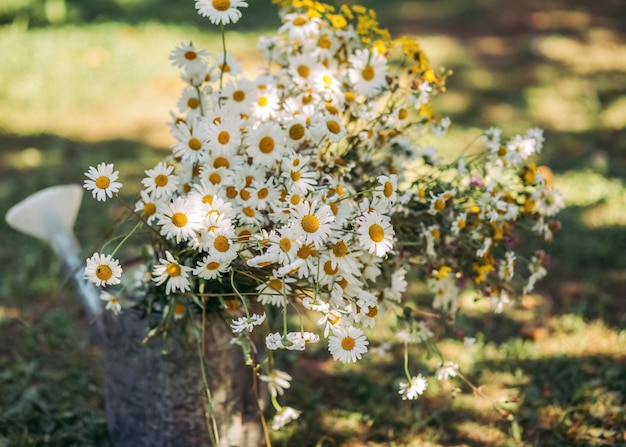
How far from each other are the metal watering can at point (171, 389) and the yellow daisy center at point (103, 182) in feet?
1.25

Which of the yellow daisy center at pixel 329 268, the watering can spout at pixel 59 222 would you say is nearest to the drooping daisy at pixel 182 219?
the yellow daisy center at pixel 329 268

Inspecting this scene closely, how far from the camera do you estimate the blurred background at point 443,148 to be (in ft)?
6.93

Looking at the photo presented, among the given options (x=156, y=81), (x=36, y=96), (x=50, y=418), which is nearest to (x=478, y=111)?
(x=156, y=81)

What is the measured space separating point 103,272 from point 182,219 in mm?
173

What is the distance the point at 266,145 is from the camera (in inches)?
58.3

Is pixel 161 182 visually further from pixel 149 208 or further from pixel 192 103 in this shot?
pixel 192 103

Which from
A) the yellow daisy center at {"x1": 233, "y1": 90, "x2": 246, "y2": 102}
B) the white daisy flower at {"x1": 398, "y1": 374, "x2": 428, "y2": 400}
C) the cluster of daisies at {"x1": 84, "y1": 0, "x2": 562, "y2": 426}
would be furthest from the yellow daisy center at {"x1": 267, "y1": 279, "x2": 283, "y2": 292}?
the yellow daisy center at {"x1": 233, "y1": 90, "x2": 246, "y2": 102}

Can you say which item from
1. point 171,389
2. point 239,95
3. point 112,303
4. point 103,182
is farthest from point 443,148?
point 103,182

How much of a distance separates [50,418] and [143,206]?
887 millimetres

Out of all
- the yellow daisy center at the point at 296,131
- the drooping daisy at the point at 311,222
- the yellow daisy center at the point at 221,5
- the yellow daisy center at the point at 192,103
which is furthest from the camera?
the yellow daisy center at the point at 192,103

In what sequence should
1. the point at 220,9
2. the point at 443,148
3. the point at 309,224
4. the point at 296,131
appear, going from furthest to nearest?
1. the point at 443,148
2. the point at 296,131
3. the point at 220,9
4. the point at 309,224

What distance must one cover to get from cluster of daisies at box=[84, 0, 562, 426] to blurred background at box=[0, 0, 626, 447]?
1.23 feet

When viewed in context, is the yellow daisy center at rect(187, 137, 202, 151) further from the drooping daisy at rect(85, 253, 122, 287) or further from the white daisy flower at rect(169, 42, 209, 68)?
the drooping daisy at rect(85, 253, 122, 287)

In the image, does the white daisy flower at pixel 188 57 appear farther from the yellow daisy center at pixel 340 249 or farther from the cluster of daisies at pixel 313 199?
the yellow daisy center at pixel 340 249
